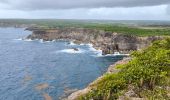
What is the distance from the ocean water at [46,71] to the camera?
89.7m

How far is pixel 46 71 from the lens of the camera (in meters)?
118

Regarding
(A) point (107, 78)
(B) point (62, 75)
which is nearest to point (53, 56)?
(B) point (62, 75)

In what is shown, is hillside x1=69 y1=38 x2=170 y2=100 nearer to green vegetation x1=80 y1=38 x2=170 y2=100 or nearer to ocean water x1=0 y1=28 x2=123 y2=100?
green vegetation x1=80 y1=38 x2=170 y2=100

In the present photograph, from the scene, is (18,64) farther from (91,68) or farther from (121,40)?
(121,40)

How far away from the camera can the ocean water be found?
294 ft

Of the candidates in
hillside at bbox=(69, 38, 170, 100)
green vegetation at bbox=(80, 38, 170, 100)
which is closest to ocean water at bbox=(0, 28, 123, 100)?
hillside at bbox=(69, 38, 170, 100)

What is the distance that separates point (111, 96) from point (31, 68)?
6920 centimetres

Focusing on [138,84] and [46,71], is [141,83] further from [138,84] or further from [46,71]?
[46,71]

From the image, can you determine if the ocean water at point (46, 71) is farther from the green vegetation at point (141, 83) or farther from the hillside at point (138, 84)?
the green vegetation at point (141, 83)

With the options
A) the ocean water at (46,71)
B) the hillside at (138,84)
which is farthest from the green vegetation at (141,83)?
the ocean water at (46,71)

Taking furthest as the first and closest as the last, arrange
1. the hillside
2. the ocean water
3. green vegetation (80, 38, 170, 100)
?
the ocean water
green vegetation (80, 38, 170, 100)
the hillside

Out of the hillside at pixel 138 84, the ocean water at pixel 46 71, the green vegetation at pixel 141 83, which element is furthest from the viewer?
the ocean water at pixel 46 71

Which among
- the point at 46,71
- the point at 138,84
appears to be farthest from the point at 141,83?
the point at 46,71

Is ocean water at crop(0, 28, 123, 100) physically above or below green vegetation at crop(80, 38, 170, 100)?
below
